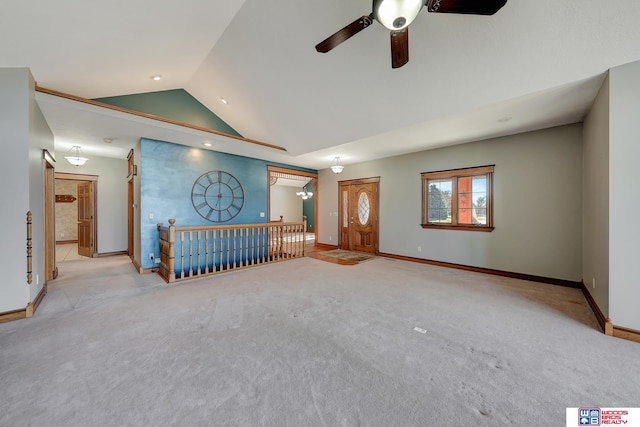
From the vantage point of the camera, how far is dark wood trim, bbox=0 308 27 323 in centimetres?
262

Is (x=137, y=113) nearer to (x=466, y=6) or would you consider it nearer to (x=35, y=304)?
(x=35, y=304)

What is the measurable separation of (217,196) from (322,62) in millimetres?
3751

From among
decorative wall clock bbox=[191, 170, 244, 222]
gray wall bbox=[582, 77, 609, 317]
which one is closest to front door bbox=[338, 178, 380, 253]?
decorative wall clock bbox=[191, 170, 244, 222]

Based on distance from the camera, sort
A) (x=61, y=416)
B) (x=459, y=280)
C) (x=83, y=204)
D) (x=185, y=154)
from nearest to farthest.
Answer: (x=61, y=416), (x=459, y=280), (x=185, y=154), (x=83, y=204)

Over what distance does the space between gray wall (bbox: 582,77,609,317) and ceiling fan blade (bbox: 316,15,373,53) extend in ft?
8.99

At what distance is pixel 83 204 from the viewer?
6555 millimetres

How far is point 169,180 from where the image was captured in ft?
16.0

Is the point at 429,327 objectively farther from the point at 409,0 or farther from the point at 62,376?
the point at 62,376

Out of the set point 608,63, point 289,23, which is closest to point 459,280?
point 608,63

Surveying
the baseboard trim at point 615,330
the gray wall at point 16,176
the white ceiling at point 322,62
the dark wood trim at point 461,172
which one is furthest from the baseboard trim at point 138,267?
the baseboard trim at point 615,330

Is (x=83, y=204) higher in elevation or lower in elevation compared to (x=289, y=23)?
lower

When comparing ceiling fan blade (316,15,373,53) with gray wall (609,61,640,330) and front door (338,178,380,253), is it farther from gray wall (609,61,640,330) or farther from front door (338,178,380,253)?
front door (338,178,380,253)

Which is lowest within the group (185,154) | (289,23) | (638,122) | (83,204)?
(83,204)

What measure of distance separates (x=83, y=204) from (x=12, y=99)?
502 centimetres
